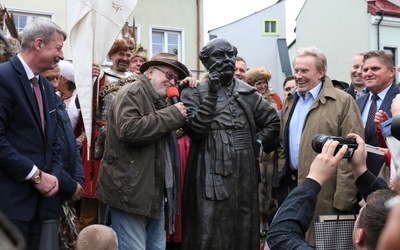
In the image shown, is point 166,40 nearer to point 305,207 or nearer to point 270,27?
point 270,27

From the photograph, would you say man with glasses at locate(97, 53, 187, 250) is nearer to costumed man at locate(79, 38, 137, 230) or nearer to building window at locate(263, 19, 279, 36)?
costumed man at locate(79, 38, 137, 230)

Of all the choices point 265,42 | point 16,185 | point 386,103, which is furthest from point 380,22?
point 16,185

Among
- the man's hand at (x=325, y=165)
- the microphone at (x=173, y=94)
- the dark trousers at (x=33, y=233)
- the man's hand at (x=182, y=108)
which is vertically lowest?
the dark trousers at (x=33, y=233)

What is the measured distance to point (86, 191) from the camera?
5.96 meters

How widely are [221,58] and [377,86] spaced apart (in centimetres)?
174

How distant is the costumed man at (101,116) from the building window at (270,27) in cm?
3414

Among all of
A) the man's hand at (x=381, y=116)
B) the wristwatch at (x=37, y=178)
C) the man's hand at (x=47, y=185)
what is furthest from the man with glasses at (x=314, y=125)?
the wristwatch at (x=37, y=178)

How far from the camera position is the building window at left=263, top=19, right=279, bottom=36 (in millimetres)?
40062

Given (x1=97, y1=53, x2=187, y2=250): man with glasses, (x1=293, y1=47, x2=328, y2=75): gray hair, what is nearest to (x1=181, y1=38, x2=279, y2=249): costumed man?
(x1=97, y1=53, x2=187, y2=250): man with glasses

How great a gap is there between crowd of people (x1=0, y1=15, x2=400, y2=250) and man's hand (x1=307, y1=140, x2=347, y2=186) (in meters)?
0.99

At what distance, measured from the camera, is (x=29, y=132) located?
157 inches

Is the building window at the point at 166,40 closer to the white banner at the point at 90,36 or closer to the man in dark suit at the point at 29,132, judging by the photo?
the white banner at the point at 90,36

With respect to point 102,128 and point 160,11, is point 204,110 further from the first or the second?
point 160,11

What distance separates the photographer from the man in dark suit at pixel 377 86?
5.68 metres
